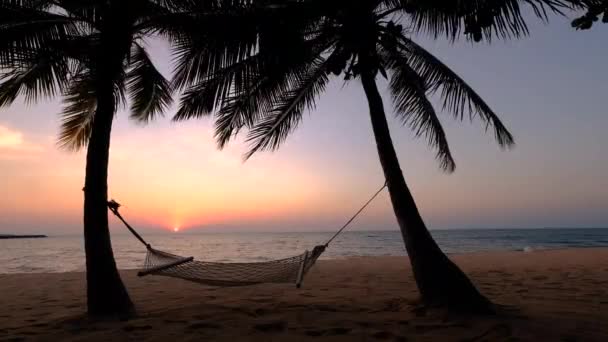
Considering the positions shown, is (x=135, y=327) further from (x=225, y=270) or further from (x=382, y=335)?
(x=382, y=335)

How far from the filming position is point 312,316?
15.1ft

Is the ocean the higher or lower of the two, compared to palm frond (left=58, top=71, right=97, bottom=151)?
lower

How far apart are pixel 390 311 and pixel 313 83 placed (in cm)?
328

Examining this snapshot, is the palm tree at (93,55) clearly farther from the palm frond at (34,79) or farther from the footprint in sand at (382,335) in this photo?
the footprint in sand at (382,335)

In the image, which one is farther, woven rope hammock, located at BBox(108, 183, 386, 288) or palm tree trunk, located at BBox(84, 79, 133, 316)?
woven rope hammock, located at BBox(108, 183, 386, 288)

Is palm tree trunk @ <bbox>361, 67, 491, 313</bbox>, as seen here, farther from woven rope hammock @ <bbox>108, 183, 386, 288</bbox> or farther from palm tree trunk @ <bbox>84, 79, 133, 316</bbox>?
palm tree trunk @ <bbox>84, 79, 133, 316</bbox>

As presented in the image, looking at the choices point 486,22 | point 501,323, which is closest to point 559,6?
point 486,22

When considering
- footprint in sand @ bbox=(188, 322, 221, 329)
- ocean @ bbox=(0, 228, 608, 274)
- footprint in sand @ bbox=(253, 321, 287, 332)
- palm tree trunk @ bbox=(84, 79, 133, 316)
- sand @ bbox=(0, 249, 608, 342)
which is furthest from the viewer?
ocean @ bbox=(0, 228, 608, 274)

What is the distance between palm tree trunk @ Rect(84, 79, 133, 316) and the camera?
4727 mm

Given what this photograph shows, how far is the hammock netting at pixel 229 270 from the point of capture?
5191 mm

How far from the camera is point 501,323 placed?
4.04 metres

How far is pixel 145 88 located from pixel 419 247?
16.0 ft

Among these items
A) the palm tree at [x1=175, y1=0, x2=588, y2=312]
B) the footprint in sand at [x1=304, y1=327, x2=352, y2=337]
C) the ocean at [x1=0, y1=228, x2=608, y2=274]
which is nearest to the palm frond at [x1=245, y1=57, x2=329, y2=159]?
the palm tree at [x1=175, y1=0, x2=588, y2=312]

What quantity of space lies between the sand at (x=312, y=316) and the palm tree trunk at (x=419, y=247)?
0.79 ft
